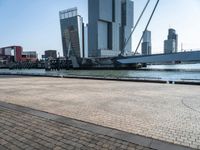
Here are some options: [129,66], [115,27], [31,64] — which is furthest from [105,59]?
[31,64]

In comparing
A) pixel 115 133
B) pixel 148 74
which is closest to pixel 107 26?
pixel 148 74

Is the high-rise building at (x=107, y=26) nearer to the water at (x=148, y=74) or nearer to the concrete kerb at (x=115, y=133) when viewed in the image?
the water at (x=148, y=74)

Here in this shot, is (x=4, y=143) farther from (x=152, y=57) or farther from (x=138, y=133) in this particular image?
(x=152, y=57)

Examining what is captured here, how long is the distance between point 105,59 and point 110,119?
3563 inches

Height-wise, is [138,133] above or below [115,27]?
below

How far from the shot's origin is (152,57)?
63.2m

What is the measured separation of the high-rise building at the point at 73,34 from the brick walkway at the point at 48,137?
117 meters

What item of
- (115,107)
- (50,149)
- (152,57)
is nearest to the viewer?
(50,149)

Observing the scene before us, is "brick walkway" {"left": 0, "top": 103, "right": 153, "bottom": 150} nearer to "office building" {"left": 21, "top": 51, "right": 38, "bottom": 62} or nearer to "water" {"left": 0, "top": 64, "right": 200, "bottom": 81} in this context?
"water" {"left": 0, "top": 64, "right": 200, "bottom": 81}

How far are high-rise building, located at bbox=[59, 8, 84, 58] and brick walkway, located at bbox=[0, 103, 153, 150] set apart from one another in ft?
385

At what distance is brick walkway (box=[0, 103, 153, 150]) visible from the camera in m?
3.87

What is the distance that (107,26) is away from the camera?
135m

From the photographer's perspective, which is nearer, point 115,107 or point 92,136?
point 92,136

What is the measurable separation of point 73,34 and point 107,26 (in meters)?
25.0
